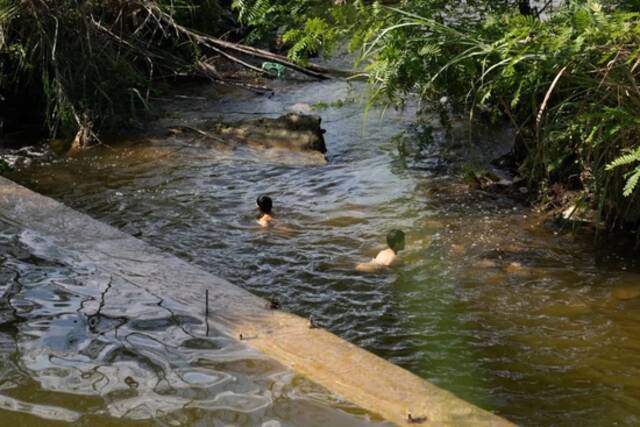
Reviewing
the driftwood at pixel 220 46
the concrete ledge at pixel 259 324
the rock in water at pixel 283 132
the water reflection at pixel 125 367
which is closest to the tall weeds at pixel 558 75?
the concrete ledge at pixel 259 324

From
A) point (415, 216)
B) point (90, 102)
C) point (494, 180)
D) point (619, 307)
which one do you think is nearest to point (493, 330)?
point (619, 307)

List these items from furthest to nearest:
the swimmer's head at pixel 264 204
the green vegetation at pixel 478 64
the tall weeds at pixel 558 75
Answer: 1. the swimmer's head at pixel 264 204
2. the green vegetation at pixel 478 64
3. the tall weeds at pixel 558 75

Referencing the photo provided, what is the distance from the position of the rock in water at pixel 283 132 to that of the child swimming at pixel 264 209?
1.95 meters

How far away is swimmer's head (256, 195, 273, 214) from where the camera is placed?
6723 mm

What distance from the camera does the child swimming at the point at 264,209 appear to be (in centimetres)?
673

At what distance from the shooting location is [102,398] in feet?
12.3

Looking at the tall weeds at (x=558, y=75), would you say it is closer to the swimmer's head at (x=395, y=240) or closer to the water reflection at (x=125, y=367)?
the swimmer's head at (x=395, y=240)

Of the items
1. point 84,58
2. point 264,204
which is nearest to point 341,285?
point 264,204

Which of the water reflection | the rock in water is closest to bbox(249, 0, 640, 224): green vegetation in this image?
the rock in water

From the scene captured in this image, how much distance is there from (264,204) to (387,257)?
1.22 metres

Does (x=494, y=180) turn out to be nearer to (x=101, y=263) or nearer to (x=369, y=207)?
(x=369, y=207)

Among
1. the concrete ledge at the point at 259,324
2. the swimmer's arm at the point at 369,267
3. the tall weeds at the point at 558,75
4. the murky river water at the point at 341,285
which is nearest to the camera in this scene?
the concrete ledge at the point at 259,324

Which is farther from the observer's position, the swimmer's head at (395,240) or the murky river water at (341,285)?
the swimmer's head at (395,240)

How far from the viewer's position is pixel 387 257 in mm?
6000
